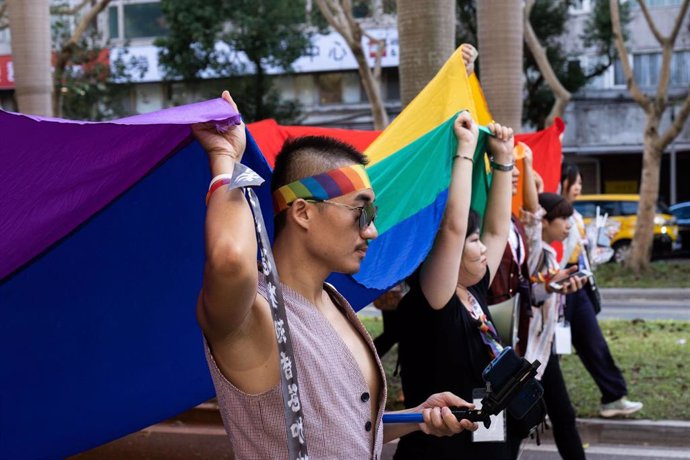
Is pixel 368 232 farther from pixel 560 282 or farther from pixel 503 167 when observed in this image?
pixel 560 282

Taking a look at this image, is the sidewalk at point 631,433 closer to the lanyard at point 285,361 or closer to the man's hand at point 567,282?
the man's hand at point 567,282

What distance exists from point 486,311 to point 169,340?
1640mm

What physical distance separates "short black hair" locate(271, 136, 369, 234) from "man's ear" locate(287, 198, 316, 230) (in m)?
0.05

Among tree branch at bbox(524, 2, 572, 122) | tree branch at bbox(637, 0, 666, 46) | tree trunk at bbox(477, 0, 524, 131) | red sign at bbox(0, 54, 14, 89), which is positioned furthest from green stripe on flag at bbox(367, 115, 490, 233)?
red sign at bbox(0, 54, 14, 89)

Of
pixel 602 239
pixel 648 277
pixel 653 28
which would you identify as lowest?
pixel 648 277

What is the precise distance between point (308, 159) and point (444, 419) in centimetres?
84

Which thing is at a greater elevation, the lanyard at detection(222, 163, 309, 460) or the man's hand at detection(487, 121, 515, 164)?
the man's hand at detection(487, 121, 515, 164)

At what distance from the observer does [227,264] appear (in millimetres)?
2439

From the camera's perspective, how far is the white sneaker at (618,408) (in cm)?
861

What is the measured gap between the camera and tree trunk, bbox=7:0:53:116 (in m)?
11.9

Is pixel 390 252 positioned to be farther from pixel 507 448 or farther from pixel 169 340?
pixel 169 340

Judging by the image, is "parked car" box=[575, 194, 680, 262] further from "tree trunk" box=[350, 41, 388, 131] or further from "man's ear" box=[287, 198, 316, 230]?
"man's ear" box=[287, 198, 316, 230]

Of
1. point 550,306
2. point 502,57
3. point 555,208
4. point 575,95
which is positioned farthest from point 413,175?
point 575,95

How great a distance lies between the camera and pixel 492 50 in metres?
11.8
